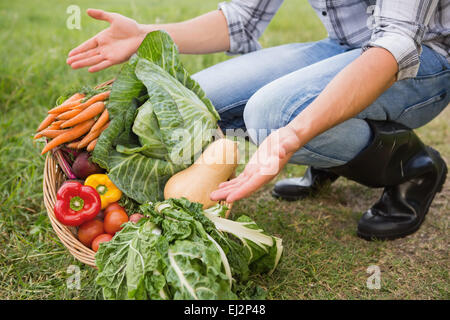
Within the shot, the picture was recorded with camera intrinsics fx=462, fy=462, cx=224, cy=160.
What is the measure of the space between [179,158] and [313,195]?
1.12 m

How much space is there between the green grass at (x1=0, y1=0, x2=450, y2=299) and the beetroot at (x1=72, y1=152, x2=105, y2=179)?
39 centimetres

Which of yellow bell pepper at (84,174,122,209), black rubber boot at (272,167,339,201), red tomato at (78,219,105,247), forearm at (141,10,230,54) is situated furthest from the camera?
black rubber boot at (272,167,339,201)

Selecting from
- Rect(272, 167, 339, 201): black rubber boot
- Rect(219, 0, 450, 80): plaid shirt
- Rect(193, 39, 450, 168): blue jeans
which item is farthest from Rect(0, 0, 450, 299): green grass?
Rect(219, 0, 450, 80): plaid shirt

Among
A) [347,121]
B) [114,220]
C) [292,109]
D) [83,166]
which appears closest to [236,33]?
[292,109]

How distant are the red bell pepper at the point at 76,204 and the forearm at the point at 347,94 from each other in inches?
42.7

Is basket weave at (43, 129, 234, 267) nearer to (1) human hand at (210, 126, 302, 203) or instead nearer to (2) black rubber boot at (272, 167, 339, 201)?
(1) human hand at (210, 126, 302, 203)

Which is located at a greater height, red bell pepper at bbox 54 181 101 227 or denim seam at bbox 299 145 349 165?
denim seam at bbox 299 145 349 165

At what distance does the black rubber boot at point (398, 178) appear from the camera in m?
2.38

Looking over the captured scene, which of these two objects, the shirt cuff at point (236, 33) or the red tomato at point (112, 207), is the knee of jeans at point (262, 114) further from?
the red tomato at point (112, 207)

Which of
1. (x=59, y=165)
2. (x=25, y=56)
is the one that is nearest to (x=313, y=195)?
(x=59, y=165)

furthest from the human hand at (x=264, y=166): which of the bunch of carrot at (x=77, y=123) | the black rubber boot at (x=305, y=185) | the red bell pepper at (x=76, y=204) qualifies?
the black rubber boot at (x=305, y=185)

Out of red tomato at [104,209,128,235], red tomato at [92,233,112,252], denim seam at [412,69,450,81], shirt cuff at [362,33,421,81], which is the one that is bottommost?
red tomato at [92,233,112,252]

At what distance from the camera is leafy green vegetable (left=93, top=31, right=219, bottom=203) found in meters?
2.27
